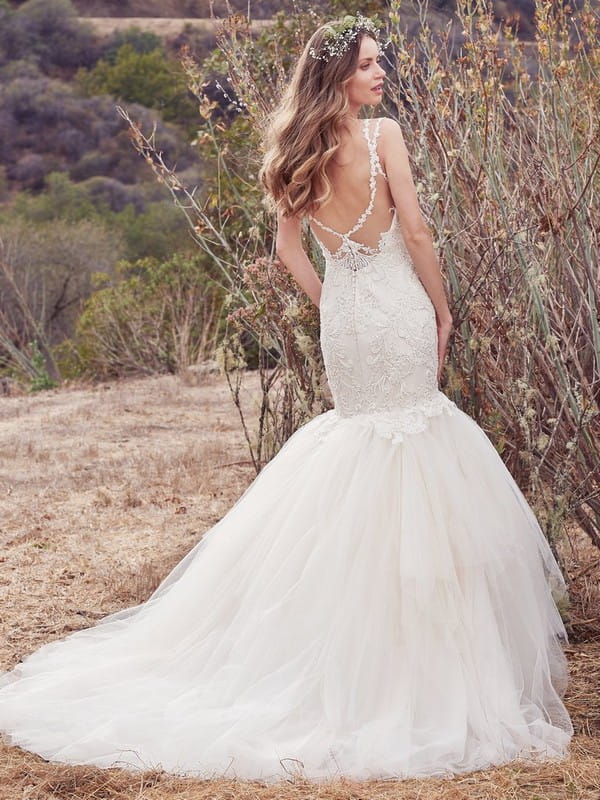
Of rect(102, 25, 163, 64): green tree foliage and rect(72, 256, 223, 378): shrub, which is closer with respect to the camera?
rect(72, 256, 223, 378): shrub

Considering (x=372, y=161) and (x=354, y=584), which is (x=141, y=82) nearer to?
(x=372, y=161)

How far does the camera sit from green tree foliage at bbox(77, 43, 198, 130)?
30797mm

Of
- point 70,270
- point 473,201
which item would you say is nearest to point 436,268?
point 473,201

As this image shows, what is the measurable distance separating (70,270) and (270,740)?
700 inches

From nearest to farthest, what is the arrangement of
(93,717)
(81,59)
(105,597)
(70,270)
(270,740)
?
(270,740) → (93,717) → (105,597) → (70,270) → (81,59)

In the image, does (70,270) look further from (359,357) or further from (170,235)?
(359,357)

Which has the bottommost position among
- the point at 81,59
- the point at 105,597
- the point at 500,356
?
the point at 105,597

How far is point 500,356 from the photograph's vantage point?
3559 millimetres

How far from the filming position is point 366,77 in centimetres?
307

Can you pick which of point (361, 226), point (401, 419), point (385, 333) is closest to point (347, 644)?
point (401, 419)

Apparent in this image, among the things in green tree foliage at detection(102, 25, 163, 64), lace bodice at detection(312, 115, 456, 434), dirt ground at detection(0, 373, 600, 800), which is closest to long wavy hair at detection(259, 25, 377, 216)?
lace bodice at detection(312, 115, 456, 434)

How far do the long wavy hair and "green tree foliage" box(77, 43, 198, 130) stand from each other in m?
28.2

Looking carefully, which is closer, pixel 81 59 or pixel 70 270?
pixel 70 270

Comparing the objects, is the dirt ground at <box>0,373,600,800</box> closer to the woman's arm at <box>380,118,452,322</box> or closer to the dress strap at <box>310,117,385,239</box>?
the woman's arm at <box>380,118,452,322</box>
